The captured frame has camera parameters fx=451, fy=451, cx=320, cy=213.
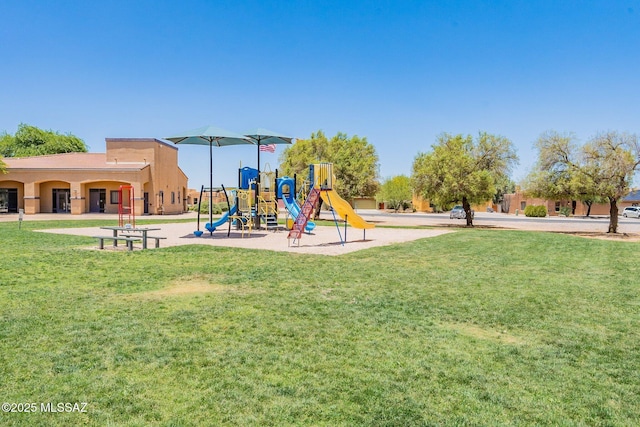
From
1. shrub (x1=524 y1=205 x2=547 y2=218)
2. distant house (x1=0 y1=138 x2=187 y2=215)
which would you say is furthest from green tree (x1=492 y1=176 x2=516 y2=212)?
distant house (x1=0 y1=138 x2=187 y2=215)

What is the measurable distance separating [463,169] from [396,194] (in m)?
40.2

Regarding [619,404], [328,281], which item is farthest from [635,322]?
[328,281]

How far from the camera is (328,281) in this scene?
8.48 m

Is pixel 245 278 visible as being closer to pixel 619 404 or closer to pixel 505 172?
pixel 619 404

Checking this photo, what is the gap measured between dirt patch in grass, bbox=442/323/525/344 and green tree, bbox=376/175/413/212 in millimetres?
64115

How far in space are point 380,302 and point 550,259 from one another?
24.4 ft

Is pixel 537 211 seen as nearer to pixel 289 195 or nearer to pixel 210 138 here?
pixel 289 195

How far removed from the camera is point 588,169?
24.3 meters

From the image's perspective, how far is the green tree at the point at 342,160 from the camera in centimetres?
3525

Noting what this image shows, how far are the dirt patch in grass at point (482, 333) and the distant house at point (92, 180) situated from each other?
36.5 metres

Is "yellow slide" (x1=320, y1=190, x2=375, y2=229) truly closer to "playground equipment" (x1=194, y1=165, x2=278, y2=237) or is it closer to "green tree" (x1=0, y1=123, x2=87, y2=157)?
"playground equipment" (x1=194, y1=165, x2=278, y2=237)

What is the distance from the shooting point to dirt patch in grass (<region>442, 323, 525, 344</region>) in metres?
5.16

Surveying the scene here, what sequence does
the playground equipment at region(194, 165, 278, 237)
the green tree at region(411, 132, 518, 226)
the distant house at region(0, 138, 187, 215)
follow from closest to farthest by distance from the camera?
1. the playground equipment at region(194, 165, 278, 237)
2. the green tree at region(411, 132, 518, 226)
3. the distant house at region(0, 138, 187, 215)

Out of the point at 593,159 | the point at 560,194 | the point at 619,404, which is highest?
the point at 593,159
